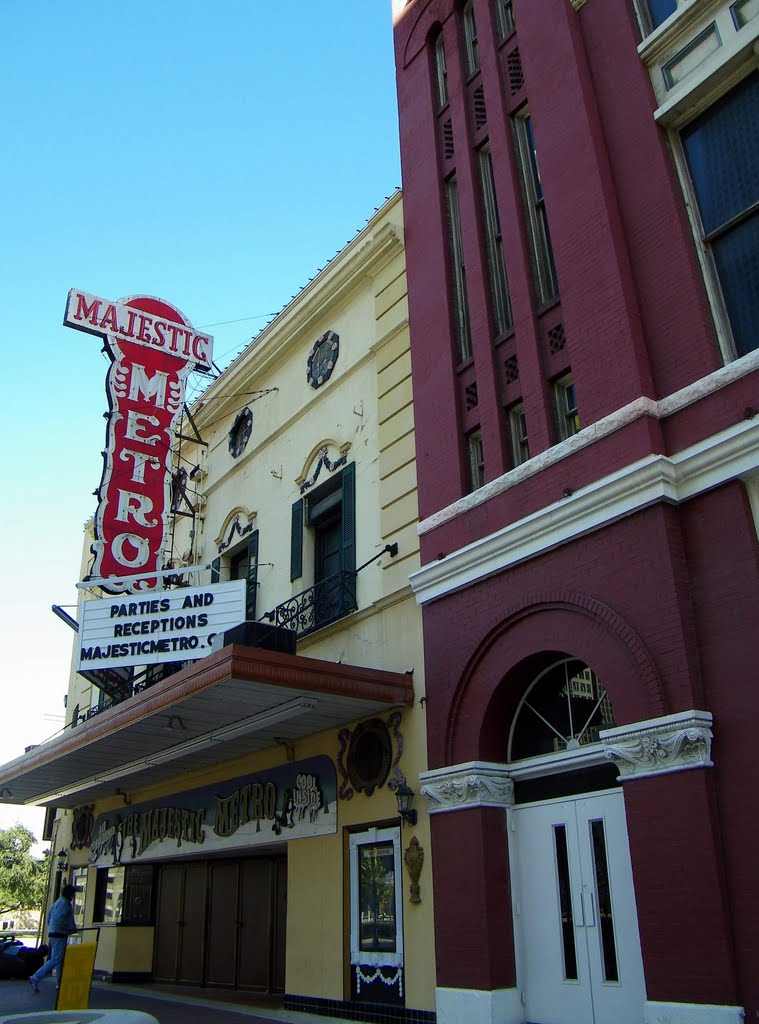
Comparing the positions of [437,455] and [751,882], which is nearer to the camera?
[751,882]

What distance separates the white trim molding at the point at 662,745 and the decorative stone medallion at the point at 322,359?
376 inches

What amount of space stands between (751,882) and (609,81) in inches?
366

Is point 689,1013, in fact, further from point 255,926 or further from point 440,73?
point 440,73

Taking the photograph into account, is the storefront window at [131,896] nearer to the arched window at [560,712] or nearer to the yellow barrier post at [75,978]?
the yellow barrier post at [75,978]

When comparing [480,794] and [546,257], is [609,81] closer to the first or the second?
[546,257]

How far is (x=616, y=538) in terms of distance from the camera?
31.2 feet

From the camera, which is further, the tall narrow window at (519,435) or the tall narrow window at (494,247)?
the tall narrow window at (494,247)

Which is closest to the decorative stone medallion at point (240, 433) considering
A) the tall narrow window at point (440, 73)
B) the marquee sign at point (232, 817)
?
the marquee sign at point (232, 817)

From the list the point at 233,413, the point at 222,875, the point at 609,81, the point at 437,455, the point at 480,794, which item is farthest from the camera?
the point at 233,413

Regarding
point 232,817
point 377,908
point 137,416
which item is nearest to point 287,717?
point 377,908

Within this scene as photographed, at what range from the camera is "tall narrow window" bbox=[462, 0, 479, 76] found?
14109mm

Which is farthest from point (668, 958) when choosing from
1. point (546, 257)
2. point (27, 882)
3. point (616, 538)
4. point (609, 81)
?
point (27, 882)

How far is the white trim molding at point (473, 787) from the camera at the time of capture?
10.4 m

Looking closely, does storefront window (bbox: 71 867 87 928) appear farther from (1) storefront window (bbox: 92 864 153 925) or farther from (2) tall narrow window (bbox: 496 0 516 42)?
(2) tall narrow window (bbox: 496 0 516 42)
